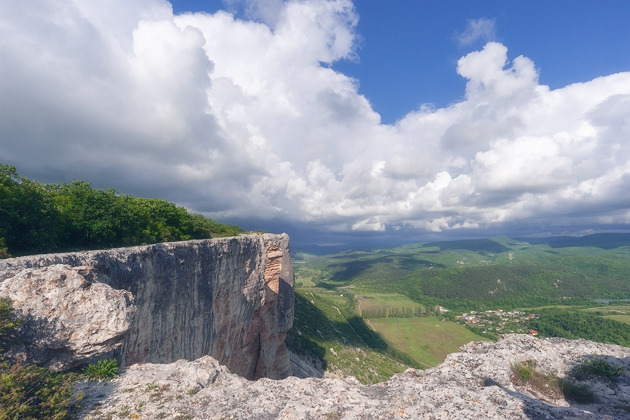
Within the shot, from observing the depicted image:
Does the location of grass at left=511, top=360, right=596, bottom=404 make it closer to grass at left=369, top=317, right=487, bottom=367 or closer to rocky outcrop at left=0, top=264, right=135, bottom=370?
rocky outcrop at left=0, top=264, right=135, bottom=370

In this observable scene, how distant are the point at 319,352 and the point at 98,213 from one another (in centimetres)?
3717

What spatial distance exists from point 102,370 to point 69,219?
→ 16331 millimetres

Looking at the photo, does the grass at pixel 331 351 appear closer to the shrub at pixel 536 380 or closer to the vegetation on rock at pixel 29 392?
the shrub at pixel 536 380

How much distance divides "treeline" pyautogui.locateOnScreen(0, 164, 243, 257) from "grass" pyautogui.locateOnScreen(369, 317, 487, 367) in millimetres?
84446

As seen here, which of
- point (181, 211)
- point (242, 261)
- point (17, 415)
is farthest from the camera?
point (181, 211)

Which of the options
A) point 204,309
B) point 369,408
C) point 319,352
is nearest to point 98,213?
point 204,309

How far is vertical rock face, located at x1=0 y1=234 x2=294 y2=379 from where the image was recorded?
12.5m

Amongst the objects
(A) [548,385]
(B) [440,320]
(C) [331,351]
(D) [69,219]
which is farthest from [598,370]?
(B) [440,320]

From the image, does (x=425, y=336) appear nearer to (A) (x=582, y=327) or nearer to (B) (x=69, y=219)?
(A) (x=582, y=327)

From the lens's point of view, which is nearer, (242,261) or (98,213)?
(98,213)

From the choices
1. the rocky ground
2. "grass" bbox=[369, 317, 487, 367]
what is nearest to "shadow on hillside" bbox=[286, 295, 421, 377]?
"grass" bbox=[369, 317, 487, 367]

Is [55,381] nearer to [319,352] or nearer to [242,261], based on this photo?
[242,261]

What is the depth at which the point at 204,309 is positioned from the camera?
814 inches

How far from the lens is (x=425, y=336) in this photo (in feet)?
358
